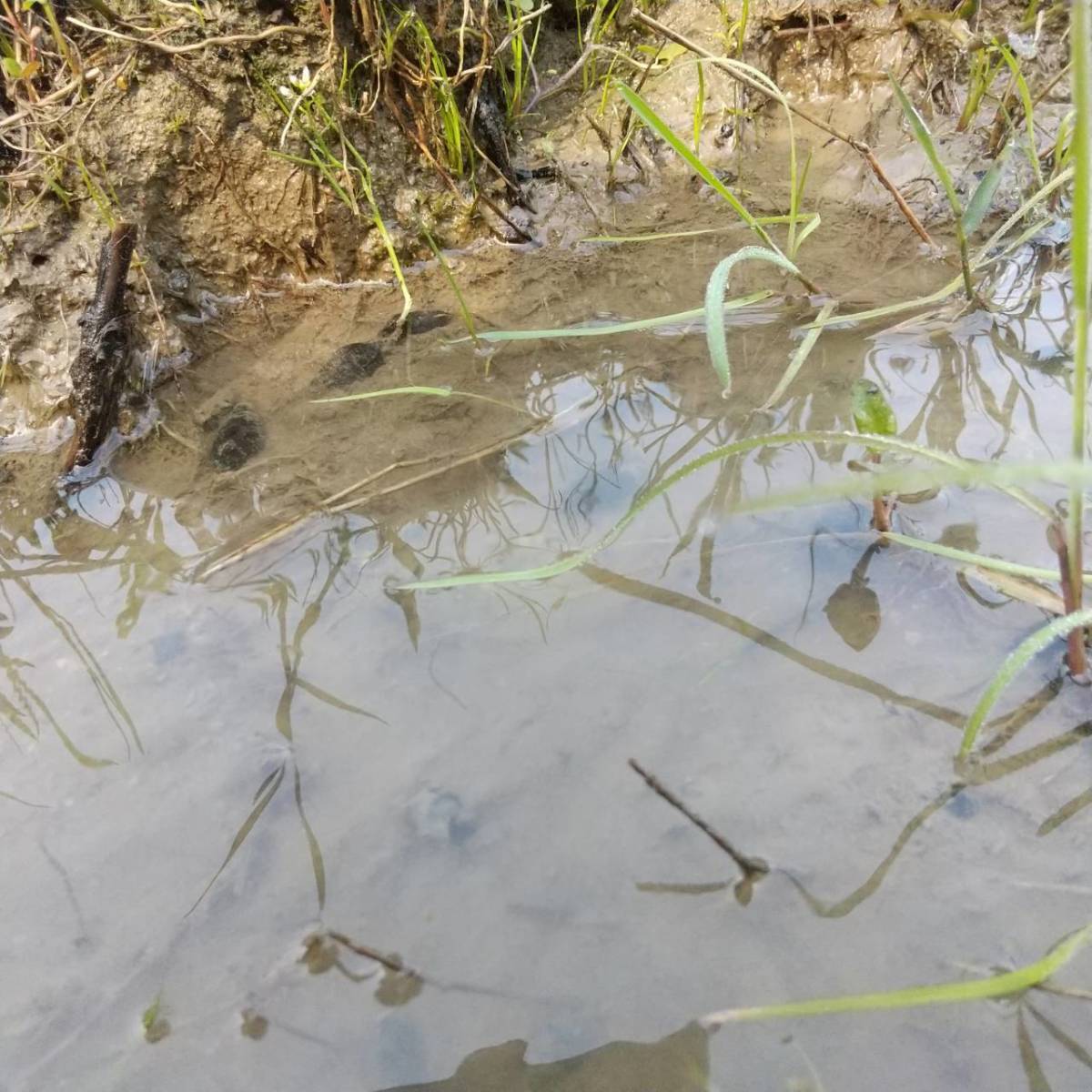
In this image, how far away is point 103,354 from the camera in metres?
2.22

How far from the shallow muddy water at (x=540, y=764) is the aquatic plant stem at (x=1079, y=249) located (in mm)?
164

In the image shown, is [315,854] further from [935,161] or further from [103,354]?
[935,161]

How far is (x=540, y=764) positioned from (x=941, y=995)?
0.61 m

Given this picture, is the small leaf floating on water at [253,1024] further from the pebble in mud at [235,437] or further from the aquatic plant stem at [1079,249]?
the pebble in mud at [235,437]

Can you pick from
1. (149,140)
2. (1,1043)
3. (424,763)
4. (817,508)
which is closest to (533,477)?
(817,508)

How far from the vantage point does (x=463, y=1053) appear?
1.02m

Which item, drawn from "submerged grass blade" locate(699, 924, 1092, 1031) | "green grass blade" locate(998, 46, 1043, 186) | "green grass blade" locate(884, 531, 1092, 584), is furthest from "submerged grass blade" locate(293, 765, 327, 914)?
"green grass blade" locate(998, 46, 1043, 186)

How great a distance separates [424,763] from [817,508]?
864 mm

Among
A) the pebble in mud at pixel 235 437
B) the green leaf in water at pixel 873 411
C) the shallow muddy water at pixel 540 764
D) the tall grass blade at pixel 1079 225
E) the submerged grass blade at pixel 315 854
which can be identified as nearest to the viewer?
the tall grass blade at pixel 1079 225

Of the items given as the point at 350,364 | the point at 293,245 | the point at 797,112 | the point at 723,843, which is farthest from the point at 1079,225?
the point at 293,245

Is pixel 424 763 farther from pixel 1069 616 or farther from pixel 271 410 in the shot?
pixel 271 410

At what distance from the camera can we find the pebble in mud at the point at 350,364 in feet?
7.51

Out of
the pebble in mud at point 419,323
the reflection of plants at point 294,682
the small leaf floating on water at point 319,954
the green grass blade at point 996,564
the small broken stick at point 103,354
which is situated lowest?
the small leaf floating on water at point 319,954

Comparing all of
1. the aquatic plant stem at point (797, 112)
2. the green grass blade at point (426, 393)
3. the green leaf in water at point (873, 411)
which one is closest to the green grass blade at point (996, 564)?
the green leaf in water at point (873, 411)
